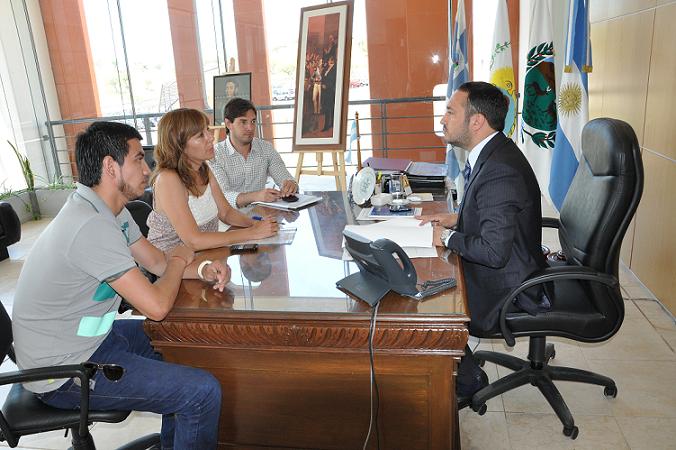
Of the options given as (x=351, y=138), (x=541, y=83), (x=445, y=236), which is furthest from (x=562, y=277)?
(x=351, y=138)

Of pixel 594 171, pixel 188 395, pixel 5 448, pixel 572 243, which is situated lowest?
pixel 5 448

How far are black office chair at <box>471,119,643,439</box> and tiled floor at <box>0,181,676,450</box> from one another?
0.27ft

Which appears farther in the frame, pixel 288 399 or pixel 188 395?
pixel 288 399

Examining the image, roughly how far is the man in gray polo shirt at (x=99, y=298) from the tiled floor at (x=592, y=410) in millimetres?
737

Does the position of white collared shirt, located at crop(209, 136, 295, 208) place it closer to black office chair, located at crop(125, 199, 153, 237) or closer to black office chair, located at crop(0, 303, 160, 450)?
black office chair, located at crop(125, 199, 153, 237)

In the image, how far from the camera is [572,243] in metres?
1.91

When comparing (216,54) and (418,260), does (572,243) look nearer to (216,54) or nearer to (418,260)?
(418,260)

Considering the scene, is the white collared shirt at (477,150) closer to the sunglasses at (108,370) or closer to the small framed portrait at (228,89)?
the sunglasses at (108,370)

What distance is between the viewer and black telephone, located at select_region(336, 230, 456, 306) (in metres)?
1.33

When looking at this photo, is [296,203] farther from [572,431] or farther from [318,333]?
[572,431]

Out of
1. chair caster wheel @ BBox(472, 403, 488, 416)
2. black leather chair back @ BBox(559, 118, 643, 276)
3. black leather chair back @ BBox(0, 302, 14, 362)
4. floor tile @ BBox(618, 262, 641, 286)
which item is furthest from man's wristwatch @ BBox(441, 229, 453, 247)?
floor tile @ BBox(618, 262, 641, 286)

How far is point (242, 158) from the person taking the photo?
122 inches

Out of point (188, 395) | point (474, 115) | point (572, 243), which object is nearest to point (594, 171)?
point (572, 243)

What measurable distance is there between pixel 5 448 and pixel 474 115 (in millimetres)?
2169
